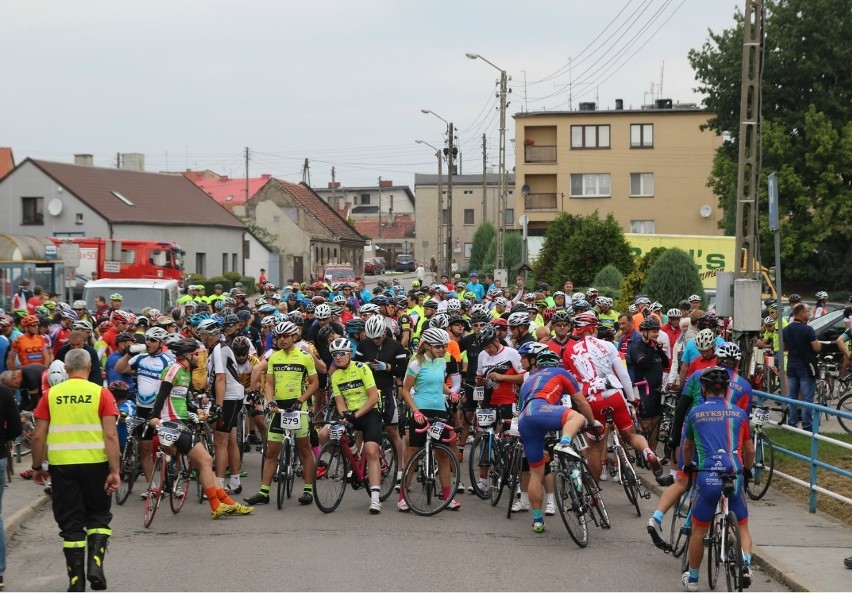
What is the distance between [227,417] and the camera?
1262cm

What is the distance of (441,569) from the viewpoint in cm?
917

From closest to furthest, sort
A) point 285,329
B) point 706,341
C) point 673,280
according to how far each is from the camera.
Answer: point 706,341 < point 285,329 < point 673,280

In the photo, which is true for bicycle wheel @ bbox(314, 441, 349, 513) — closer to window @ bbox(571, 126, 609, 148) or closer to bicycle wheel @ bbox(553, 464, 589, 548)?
bicycle wheel @ bbox(553, 464, 589, 548)

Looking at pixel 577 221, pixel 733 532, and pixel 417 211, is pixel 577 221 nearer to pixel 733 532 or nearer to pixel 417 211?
pixel 733 532

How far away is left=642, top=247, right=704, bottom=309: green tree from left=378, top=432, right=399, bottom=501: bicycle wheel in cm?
1333

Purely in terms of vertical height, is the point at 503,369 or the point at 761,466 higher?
the point at 503,369

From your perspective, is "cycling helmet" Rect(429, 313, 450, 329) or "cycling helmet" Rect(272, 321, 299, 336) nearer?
"cycling helmet" Rect(272, 321, 299, 336)

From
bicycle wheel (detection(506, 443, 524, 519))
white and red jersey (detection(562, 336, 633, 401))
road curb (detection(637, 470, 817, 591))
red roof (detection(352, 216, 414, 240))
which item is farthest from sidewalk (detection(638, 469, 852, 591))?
red roof (detection(352, 216, 414, 240))

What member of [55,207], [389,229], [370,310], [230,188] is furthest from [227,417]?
[389,229]

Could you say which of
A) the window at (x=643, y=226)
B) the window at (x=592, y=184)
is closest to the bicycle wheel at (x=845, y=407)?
the window at (x=643, y=226)

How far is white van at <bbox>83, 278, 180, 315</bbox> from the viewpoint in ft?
82.9

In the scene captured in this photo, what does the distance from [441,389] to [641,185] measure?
5659 cm

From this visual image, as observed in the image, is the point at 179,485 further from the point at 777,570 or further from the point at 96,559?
the point at 777,570

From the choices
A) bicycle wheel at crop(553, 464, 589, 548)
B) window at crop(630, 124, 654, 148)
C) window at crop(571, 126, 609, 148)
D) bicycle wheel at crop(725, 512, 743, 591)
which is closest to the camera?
bicycle wheel at crop(725, 512, 743, 591)
